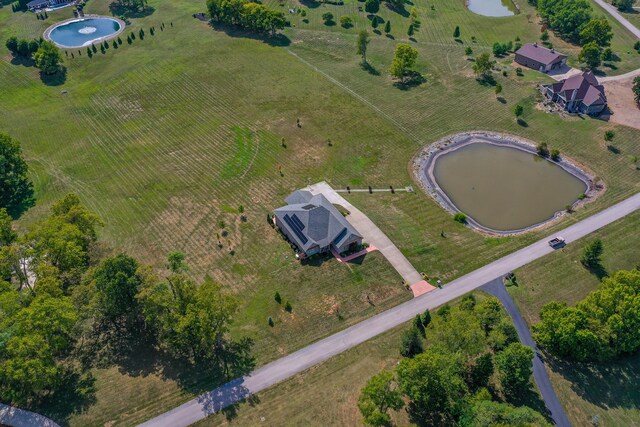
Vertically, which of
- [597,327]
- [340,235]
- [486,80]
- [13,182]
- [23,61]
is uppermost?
[597,327]

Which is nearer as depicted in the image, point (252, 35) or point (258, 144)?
point (258, 144)

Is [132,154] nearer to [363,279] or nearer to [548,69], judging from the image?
[363,279]

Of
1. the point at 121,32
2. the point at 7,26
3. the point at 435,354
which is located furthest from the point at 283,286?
the point at 7,26

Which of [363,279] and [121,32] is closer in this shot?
[363,279]

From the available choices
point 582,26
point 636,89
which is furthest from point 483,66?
point 582,26

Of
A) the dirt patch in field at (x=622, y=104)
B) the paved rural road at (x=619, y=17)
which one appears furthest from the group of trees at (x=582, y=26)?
the paved rural road at (x=619, y=17)

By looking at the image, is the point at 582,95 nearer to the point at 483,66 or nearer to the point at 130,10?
the point at 483,66

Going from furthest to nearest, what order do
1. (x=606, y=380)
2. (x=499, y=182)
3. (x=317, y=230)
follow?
(x=499, y=182), (x=317, y=230), (x=606, y=380)
